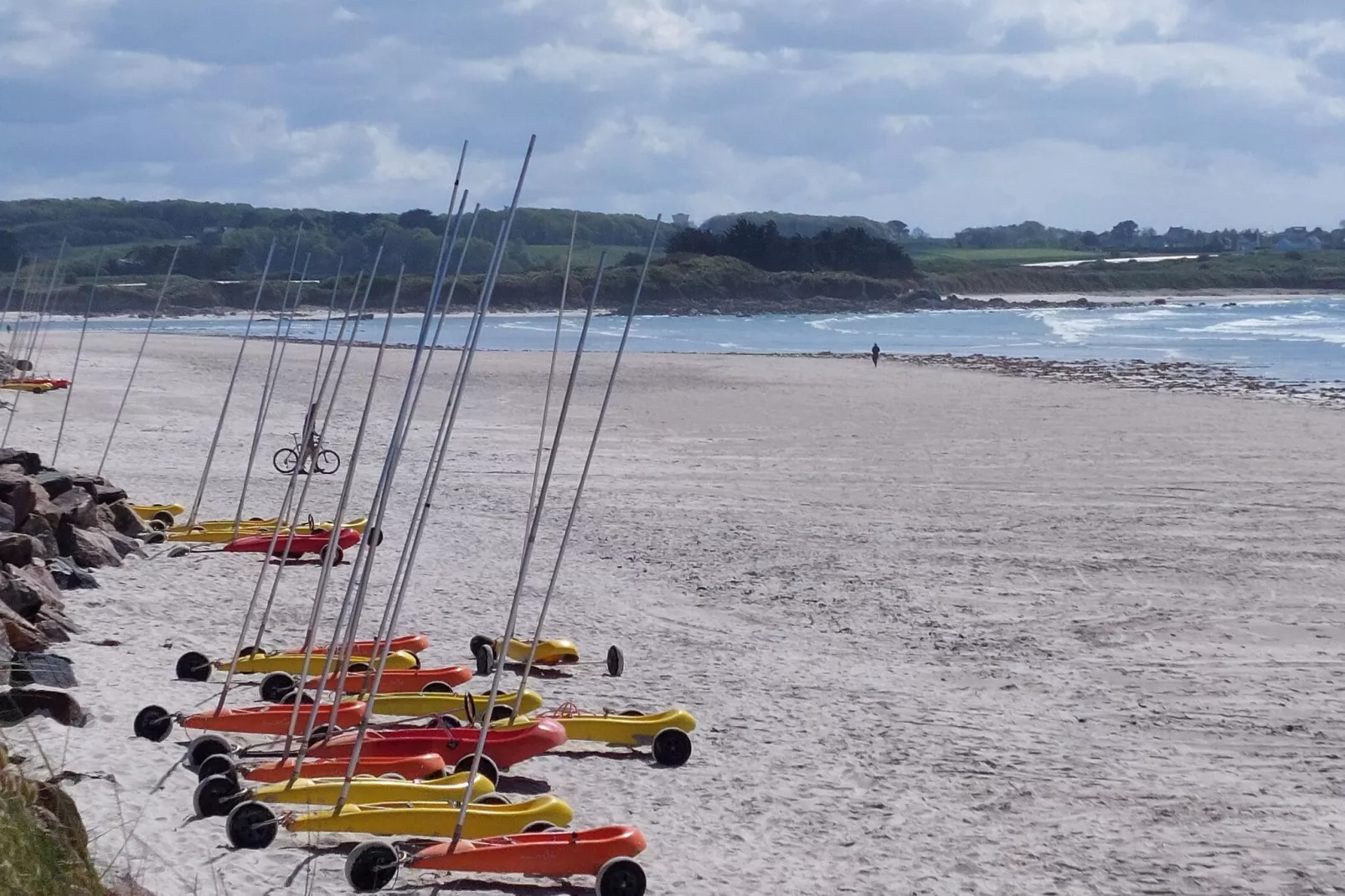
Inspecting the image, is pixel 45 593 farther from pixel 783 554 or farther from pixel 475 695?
pixel 783 554

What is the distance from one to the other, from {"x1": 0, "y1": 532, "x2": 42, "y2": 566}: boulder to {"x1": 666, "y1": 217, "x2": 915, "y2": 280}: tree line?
4138 inches

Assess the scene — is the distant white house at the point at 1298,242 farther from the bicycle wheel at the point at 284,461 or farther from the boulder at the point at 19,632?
the boulder at the point at 19,632

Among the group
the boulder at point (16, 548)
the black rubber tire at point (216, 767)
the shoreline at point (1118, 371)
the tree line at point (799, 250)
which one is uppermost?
the tree line at point (799, 250)

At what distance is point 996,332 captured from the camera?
226 ft

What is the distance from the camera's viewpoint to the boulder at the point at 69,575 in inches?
389

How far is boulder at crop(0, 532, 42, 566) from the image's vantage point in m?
8.50

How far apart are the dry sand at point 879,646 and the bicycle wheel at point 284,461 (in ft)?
1.73

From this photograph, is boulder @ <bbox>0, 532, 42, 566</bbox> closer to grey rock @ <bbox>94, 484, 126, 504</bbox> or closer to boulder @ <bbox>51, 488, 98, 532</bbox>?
boulder @ <bbox>51, 488, 98, 532</bbox>

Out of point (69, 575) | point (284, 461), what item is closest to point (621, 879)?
point (69, 575)

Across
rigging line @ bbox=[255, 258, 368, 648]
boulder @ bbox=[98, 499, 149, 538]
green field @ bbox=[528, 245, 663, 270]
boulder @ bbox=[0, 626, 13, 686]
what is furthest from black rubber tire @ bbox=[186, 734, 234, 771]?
green field @ bbox=[528, 245, 663, 270]

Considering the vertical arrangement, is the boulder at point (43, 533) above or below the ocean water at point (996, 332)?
below

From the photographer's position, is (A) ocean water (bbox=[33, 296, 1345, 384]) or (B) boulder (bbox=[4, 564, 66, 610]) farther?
(A) ocean water (bbox=[33, 296, 1345, 384])

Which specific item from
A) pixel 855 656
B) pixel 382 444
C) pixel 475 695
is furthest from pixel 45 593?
pixel 382 444

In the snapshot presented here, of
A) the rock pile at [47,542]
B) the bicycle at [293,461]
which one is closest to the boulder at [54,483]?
the rock pile at [47,542]
